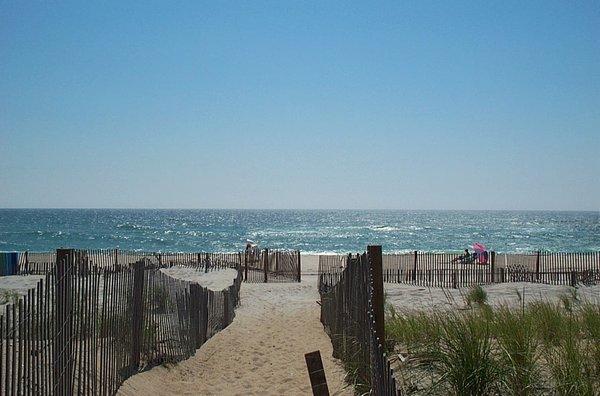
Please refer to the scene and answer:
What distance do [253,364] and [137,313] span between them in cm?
304

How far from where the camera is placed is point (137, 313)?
7953 mm

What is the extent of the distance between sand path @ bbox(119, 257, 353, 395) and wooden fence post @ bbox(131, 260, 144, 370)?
288 millimetres

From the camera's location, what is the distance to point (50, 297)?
5.42 m

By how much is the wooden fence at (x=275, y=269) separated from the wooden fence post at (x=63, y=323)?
2240cm

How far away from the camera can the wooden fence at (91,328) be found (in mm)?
4812

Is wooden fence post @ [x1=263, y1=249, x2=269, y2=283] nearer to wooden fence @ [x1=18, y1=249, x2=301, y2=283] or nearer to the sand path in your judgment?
wooden fence @ [x1=18, y1=249, x2=301, y2=283]

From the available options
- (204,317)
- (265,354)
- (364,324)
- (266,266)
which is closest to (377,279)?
(364,324)

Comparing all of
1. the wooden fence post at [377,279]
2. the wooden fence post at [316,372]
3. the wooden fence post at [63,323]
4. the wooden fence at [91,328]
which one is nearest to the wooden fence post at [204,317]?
the wooden fence at [91,328]

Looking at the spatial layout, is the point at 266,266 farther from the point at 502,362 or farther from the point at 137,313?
the point at 502,362

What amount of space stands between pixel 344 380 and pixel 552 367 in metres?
2.90

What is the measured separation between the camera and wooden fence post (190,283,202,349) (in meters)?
10.7

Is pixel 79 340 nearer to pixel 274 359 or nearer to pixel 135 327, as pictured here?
pixel 135 327

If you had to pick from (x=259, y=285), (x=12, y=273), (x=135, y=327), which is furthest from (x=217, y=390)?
(x=12, y=273)

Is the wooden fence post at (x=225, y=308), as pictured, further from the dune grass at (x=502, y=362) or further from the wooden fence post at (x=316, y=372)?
the wooden fence post at (x=316, y=372)
